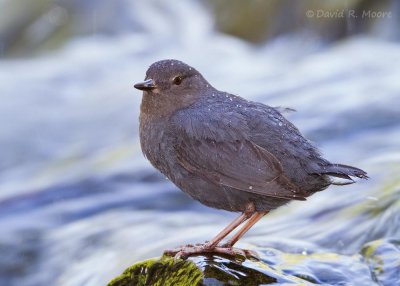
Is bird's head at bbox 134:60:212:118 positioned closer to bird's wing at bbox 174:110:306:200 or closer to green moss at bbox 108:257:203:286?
bird's wing at bbox 174:110:306:200

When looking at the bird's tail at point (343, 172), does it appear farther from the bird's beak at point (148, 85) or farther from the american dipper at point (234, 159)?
the bird's beak at point (148, 85)

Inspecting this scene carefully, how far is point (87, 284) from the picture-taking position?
5.03 m

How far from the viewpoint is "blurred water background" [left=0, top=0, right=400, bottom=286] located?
17.4 ft

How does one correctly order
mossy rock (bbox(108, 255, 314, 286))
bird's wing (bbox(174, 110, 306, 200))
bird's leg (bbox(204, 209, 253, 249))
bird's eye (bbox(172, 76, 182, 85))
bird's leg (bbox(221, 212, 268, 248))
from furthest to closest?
1. bird's eye (bbox(172, 76, 182, 85))
2. bird's leg (bbox(221, 212, 268, 248))
3. bird's leg (bbox(204, 209, 253, 249))
4. bird's wing (bbox(174, 110, 306, 200))
5. mossy rock (bbox(108, 255, 314, 286))

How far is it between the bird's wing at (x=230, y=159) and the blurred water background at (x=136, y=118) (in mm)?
579

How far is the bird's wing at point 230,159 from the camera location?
3.54 m

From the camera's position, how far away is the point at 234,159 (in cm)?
365

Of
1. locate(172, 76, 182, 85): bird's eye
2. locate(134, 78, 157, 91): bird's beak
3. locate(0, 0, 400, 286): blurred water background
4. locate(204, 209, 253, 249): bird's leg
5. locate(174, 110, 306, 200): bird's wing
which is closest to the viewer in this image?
locate(174, 110, 306, 200): bird's wing

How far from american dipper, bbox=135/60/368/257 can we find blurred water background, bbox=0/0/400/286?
532 millimetres

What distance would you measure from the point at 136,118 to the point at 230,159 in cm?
561

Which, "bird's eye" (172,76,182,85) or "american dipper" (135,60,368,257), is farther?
"bird's eye" (172,76,182,85)

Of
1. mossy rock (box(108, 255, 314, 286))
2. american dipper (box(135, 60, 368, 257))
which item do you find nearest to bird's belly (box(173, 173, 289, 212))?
american dipper (box(135, 60, 368, 257))

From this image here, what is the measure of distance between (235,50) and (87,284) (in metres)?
6.06

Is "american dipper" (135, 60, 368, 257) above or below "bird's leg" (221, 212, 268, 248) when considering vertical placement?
above
